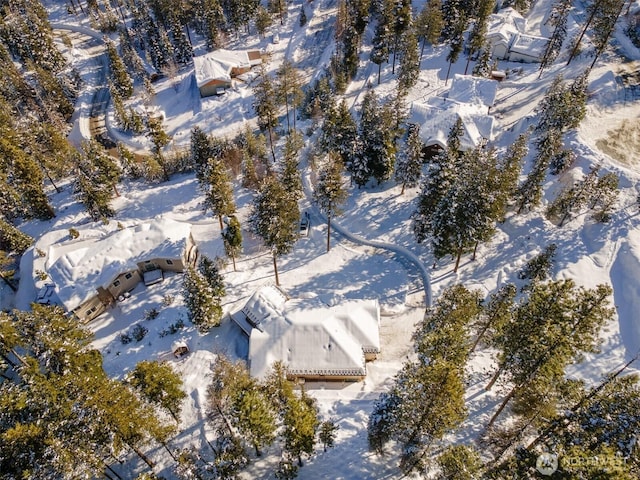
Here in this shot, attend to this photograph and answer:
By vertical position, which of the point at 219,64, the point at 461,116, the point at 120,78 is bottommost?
the point at 120,78

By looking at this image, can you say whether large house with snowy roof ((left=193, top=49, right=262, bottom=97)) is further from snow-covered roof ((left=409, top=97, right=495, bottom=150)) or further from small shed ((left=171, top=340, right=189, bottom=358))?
small shed ((left=171, top=340, right=189, bottom=358))

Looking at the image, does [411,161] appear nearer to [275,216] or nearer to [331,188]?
[331,188]

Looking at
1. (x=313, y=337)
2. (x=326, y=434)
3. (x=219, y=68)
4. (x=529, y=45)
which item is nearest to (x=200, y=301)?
(x=313, y=337)

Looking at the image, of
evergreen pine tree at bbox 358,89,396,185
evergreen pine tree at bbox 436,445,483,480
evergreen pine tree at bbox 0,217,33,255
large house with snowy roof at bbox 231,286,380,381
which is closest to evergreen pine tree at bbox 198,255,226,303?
large house with snowy roof at bbox 231,286,380,381

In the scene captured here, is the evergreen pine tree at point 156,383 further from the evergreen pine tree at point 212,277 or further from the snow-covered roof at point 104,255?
the snow-covered roof at point 104,255

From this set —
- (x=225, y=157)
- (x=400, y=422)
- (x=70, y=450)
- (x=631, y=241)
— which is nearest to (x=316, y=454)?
(x=400, y=422)

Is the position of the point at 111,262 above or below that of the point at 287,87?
below
